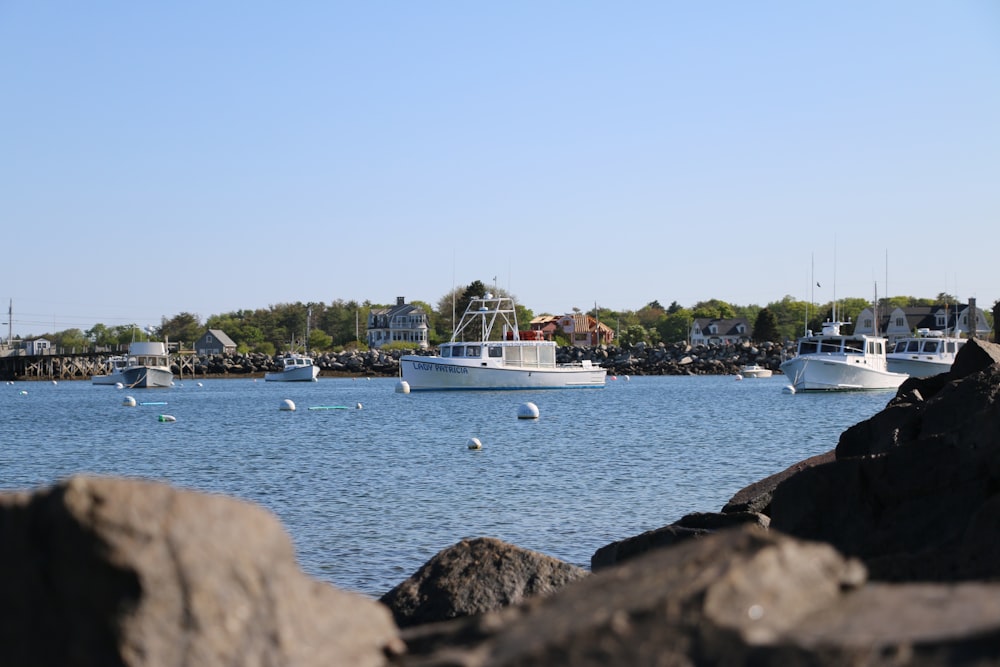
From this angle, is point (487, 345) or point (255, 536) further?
point (487, 345)

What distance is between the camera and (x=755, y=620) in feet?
10.9

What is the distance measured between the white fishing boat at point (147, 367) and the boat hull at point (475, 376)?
27269 mm

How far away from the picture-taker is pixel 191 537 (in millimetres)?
3539

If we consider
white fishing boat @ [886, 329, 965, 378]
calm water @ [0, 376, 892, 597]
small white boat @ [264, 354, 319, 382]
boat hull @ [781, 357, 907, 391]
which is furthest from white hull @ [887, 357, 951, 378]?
small white boat @ [264, 354, 319, 382]

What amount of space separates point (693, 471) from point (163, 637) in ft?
75.1

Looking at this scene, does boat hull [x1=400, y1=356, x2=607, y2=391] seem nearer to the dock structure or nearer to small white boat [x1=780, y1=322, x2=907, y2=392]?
small white boat [x1=780, y1=322, x2=907, y2=392]

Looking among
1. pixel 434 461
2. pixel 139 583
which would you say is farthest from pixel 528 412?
pixel 139 583

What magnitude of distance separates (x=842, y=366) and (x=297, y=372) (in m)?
57.8

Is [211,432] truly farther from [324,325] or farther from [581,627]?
[324,325]

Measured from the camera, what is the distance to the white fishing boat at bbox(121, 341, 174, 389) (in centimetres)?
9394

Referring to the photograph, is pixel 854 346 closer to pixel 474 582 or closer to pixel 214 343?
pixel 474 582

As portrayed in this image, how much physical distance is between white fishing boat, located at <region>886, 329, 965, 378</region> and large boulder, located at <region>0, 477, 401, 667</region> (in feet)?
218

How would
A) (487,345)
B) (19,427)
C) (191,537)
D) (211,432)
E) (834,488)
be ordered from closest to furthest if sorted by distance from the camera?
(191,537) → (834,488) → (211,432) → (19,427) → (487,345)

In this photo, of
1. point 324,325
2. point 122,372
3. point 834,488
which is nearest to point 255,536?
point 834,488
